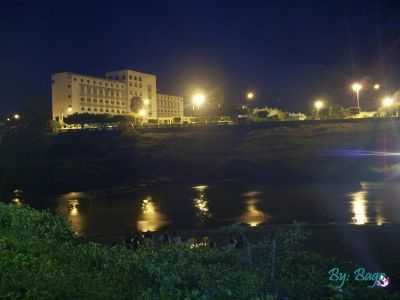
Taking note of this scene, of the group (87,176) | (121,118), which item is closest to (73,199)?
(87,176)

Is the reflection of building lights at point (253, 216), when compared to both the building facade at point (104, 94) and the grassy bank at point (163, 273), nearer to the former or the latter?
the grassy bank at point (163, 273)

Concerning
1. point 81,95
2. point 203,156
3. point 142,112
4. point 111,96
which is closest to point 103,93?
point 111,96

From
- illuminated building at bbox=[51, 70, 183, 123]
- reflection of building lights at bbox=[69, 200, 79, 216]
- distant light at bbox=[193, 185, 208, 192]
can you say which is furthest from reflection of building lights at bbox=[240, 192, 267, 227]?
illuminated building at bbox=[51, 70, 183, 123]

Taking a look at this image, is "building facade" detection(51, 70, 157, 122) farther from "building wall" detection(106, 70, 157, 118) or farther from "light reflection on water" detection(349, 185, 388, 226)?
"light reflection on water" detection(349, 185, 388, 226)

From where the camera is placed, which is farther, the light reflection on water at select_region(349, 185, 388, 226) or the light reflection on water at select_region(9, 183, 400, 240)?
the light reflection on water at select_region(9, 183, 400, 240)

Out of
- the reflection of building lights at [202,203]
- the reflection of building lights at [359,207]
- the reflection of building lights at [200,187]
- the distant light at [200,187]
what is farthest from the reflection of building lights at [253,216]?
the reflection of building lights at [200,187]

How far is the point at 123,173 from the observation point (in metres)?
55.6

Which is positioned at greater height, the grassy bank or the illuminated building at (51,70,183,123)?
the illuminated building at (51,70,183,123)

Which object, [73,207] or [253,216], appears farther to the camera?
[73,207]

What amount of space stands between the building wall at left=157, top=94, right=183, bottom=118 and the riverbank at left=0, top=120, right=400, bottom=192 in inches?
2769

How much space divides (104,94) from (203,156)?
235 ft

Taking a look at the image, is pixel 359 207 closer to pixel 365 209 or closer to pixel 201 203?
pixel 365 209

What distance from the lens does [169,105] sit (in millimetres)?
149000

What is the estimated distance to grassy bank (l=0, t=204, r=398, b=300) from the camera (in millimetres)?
7793
